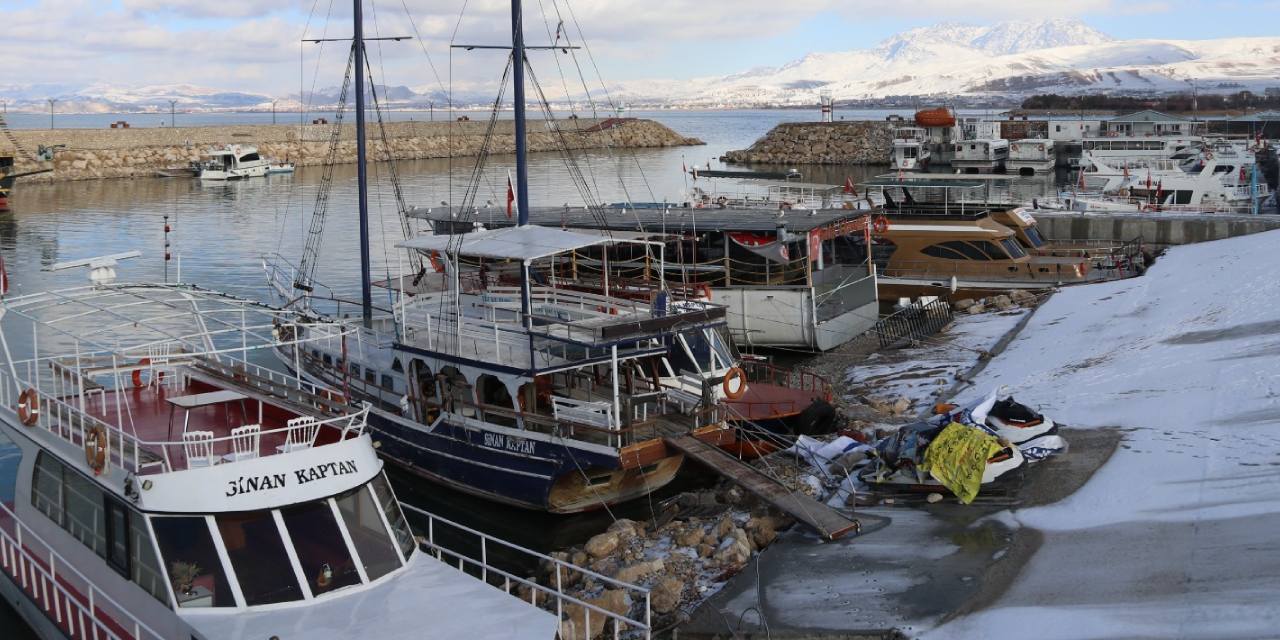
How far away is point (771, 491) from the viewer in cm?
1756

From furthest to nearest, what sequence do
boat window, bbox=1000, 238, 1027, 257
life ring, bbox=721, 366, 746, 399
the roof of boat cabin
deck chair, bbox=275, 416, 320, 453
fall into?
boat window, bbox=1000, 238, 1027, 257, the roof of boat cabin, life ring, bbox=721, 366, 746, 399, deck chair, bbox=275, 416, 320, 453

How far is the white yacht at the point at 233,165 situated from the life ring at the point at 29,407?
84.4m

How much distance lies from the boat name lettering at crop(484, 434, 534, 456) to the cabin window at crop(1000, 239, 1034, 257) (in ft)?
75.3

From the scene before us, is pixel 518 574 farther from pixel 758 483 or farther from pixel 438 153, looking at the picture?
pixel 438 153

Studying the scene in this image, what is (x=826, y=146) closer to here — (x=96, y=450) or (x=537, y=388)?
(x=537, y=388)

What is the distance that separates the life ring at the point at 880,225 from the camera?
37688 mm

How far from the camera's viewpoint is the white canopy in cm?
2078

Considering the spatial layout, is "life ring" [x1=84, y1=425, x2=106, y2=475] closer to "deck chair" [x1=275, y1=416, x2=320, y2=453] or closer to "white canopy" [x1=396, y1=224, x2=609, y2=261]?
"deck chair" [x1=275, y1=416, x2=320, y2=453]

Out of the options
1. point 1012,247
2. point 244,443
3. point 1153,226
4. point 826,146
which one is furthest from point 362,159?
point 826,146

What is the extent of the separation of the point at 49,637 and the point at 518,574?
677 cm

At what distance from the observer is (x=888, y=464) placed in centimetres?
1798

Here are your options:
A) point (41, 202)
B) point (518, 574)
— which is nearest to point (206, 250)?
point (41, 202)

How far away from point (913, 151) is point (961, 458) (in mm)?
62591

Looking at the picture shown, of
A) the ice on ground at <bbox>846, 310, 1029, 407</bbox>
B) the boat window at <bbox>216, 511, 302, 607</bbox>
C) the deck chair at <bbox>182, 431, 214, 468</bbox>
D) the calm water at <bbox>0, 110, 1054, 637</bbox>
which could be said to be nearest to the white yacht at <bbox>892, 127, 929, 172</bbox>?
the calm water at <bbox>0, 110, 1054, 637</bbox>
